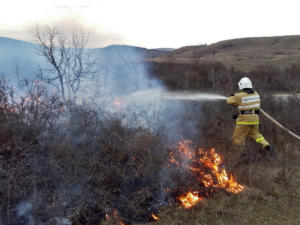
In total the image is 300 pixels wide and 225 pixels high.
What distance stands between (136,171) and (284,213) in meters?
2.44

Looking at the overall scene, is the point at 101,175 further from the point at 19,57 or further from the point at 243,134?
the point at 19,57

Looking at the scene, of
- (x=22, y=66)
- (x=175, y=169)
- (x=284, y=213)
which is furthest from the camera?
(x=22, y=66)

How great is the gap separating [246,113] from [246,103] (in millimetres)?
261

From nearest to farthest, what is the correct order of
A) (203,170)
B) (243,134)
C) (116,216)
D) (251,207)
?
(116,216), (251,207), (203,170), (243,134)

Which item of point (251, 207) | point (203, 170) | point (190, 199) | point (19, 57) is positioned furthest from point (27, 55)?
point (251, 207)

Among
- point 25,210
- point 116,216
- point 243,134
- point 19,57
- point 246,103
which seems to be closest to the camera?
point 25,210

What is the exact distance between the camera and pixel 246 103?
5.16m

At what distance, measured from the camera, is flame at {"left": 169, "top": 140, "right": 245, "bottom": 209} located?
12.2ft

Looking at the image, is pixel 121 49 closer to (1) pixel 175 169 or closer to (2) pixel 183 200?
(1) pixel 175 169

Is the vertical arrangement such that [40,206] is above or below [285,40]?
below

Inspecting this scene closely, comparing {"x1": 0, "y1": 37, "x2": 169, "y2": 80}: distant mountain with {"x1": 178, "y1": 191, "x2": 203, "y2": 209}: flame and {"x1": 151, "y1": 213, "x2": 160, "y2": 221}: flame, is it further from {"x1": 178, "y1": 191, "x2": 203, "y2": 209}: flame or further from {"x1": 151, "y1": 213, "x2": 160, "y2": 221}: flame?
{"x1": 151, "y1": 213, "x2": 160, "y2": 221}: flame

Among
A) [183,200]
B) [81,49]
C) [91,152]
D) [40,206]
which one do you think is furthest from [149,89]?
[40,206]

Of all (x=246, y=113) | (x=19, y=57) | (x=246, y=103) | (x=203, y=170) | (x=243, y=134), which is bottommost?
(x=203, y=170)

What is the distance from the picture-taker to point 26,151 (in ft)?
11.8
